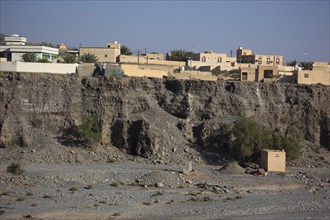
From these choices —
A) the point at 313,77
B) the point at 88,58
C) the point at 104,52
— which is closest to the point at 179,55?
the point at 104,52

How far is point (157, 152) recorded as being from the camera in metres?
33.8

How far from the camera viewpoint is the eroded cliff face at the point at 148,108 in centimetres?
3453

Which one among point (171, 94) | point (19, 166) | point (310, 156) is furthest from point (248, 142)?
point (19, 166)

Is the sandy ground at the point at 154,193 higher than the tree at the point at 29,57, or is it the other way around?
the tree at the point at 29,57

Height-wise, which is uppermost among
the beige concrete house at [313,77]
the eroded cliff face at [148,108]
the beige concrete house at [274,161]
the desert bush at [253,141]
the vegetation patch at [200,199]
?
the beige concrete house at [313,77]

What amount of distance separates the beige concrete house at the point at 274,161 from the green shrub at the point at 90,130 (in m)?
9.96

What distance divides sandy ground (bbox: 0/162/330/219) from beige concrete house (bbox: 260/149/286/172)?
1029mm

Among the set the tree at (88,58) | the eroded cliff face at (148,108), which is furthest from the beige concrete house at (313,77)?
the tree at (88,58)

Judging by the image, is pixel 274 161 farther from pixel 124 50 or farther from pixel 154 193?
pixel 124 50

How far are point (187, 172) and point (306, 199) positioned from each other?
642cm

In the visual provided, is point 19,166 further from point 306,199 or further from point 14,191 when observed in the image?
point 306,199

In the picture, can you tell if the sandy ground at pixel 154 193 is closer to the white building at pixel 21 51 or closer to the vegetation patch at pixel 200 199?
the vegetation patch at pixel 200 199

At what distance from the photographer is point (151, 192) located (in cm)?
2586

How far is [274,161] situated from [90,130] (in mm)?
10998
